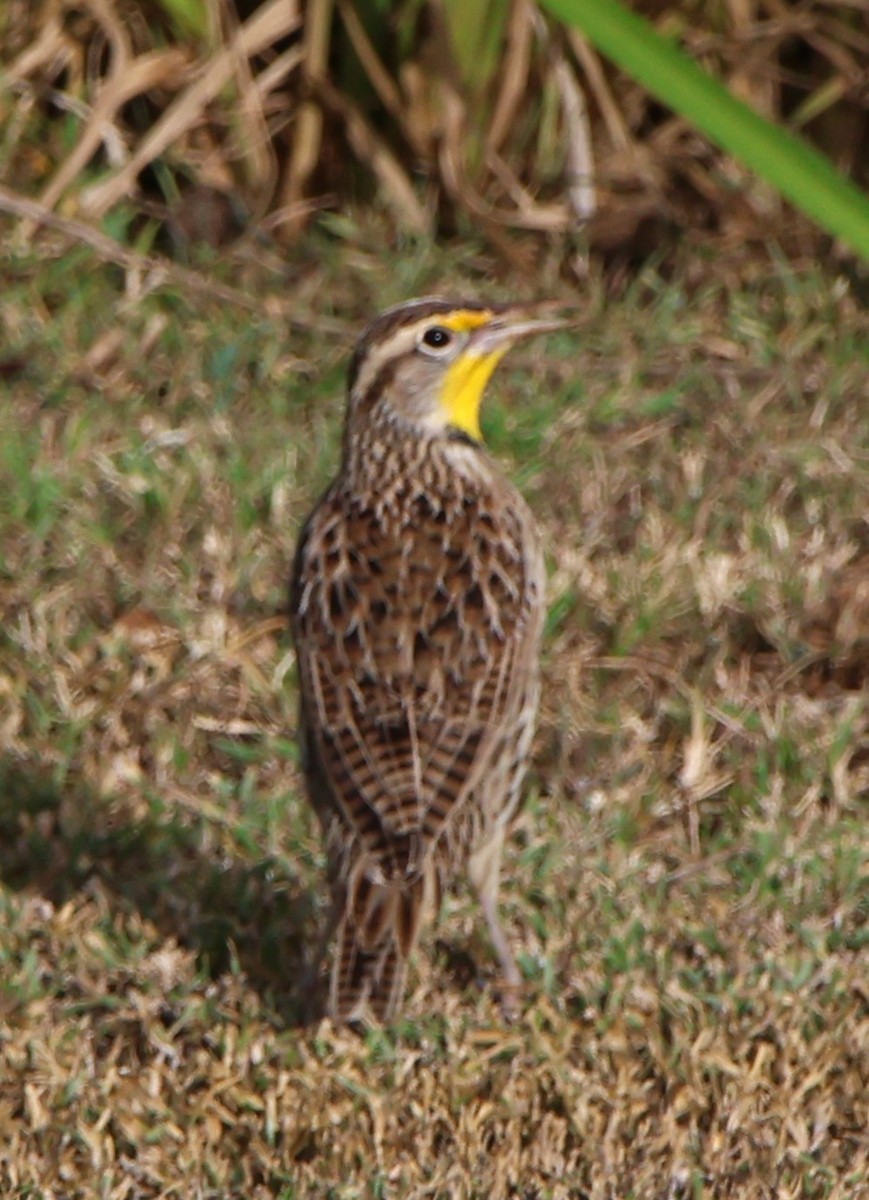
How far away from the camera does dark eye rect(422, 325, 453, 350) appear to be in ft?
19.1

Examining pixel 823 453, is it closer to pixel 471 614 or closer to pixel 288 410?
pixel 288 410

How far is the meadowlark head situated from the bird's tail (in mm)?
1210

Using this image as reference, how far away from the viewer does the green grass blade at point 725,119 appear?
19.8 feet

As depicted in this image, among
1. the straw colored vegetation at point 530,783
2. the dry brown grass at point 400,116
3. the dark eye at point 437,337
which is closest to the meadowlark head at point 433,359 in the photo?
the dark eye at point 437,337

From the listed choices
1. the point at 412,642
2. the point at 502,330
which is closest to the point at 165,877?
the point at 412,642

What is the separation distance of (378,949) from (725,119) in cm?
214

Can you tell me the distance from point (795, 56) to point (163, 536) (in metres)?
2.99

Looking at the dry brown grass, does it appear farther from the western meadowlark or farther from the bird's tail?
the bird's tail

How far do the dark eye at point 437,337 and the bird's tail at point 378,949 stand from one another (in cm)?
128

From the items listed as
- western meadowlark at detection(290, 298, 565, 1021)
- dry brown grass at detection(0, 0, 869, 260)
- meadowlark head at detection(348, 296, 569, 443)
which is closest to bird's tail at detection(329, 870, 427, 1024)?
western meadowlark at detection(290, 298, 565, 1021)

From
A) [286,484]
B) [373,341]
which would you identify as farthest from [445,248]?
[373,341]

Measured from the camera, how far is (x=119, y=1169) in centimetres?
512

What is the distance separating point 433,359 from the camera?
19.1 ft

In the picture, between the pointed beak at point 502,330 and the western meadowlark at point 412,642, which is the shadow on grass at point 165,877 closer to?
the western meadowlark at point 412,642
